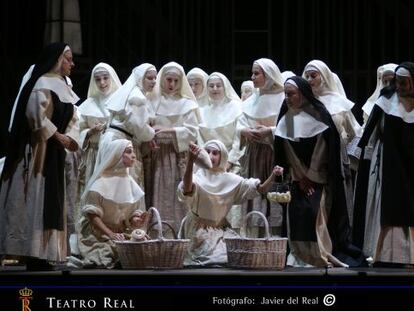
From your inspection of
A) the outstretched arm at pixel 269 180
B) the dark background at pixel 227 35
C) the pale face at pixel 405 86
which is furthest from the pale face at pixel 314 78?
the dark background at pixel 227 35

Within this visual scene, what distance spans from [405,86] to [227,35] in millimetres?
4355

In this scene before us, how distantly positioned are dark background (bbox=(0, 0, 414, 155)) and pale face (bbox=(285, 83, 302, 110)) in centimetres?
361

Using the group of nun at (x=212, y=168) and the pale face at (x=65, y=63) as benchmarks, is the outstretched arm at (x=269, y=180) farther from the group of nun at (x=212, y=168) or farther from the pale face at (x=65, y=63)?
the pale face at (x=65, y=63)

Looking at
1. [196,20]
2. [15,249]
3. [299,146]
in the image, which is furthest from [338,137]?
[196,20]

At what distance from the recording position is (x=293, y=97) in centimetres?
971

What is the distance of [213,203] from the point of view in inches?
384

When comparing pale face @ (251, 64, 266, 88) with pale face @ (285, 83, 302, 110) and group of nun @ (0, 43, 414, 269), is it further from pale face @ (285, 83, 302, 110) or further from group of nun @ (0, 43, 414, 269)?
pale face @ (285, 83, 302, 110)

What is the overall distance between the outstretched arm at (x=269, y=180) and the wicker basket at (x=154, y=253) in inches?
33.8

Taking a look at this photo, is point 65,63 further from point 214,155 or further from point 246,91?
point 246,91

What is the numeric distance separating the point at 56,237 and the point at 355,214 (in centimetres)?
253

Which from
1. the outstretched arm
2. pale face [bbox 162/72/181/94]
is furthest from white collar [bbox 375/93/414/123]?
pale face [bbox 162/72/181/94]

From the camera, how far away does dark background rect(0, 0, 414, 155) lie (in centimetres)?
1343

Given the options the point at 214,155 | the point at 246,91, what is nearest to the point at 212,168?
the point at 214,155
